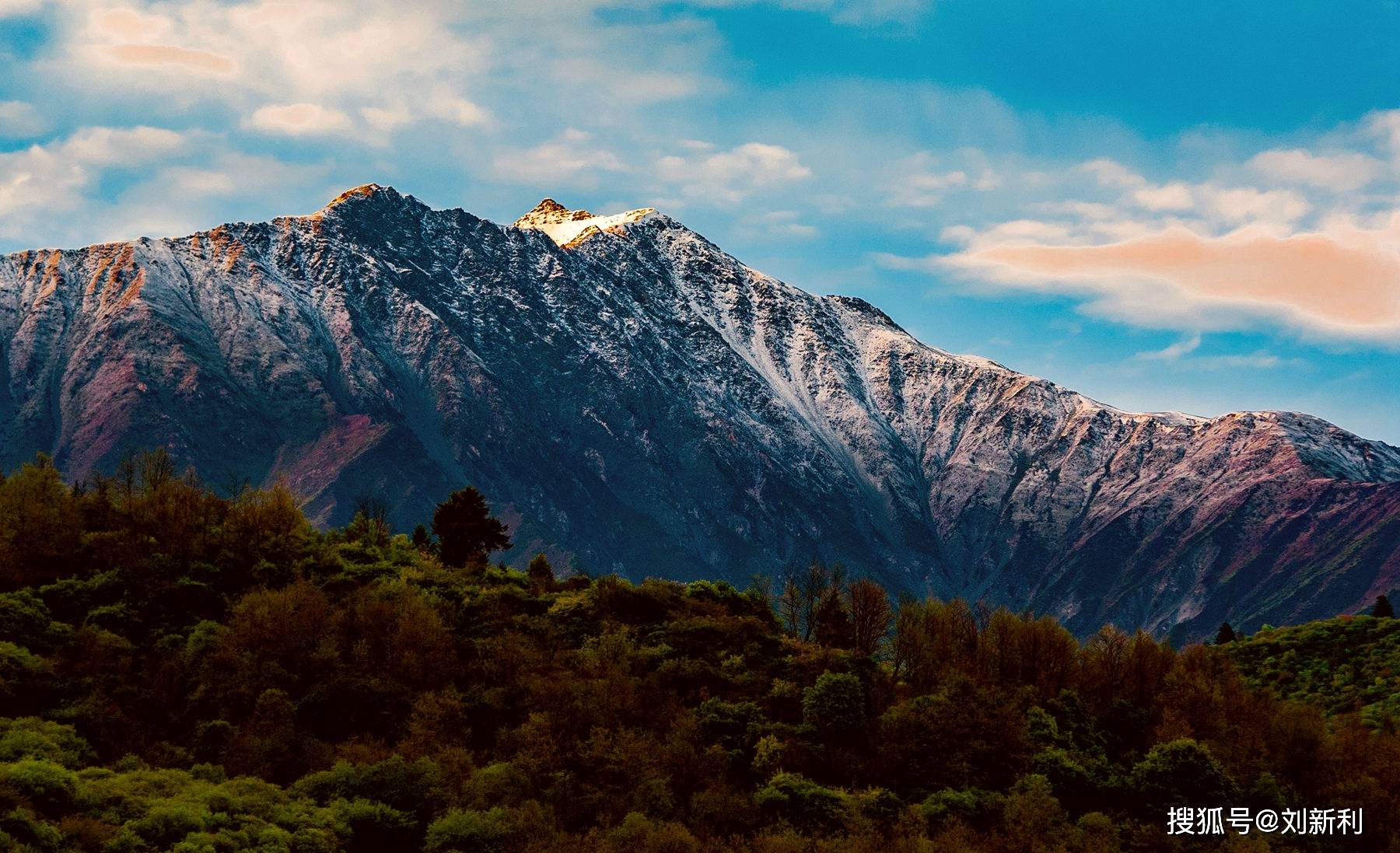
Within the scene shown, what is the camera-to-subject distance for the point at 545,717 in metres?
115

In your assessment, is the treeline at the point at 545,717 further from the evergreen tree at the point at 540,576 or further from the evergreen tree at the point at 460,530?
the evergreen tree at the point at 460,530

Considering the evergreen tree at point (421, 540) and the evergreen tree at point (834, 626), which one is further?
the evergreen tree at point (421, 540)

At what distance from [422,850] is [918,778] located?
43380 millimetres

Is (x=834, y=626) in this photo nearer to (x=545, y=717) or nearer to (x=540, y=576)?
(x=540, y=576)

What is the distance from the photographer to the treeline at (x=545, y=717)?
98875 millimetres

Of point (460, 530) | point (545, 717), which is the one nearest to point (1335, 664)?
point (545, 717)

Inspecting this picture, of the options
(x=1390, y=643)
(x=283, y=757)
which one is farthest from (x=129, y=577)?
(x=1390, y=643)

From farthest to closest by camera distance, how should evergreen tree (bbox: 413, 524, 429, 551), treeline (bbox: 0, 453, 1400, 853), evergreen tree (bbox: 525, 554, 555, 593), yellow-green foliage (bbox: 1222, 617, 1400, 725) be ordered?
1. evergreen tree (bbox: 413, 524, 429, 551)
2. evergreen tree (bbox: 525, 554, 555, 593)
3. yellow-green foliage (bbox: 1222, 617, 1400, 725)
4. treeline (bbox: 0, 453, 1400, 853)

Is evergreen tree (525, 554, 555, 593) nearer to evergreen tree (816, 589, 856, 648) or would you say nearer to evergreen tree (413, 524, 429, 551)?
evergreen tree (413, 524, 429, 551)

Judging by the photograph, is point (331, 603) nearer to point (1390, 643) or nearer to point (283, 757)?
point (283, 757)

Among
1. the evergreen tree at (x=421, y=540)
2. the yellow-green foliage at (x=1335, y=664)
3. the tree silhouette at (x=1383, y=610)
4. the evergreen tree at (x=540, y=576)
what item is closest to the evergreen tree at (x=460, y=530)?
the evergreen tree at (x=421, y=540)

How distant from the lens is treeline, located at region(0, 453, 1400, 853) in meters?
98.9

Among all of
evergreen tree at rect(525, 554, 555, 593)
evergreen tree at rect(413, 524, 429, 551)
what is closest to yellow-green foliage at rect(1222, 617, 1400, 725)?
evergreen tree at rect(525, 554, 555, 593)

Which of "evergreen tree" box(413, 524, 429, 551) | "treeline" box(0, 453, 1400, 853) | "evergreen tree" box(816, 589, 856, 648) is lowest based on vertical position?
"treeline" box(0, 453, 1400, 853)
